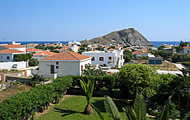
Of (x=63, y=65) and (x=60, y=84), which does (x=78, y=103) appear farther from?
(x=63, y=65)

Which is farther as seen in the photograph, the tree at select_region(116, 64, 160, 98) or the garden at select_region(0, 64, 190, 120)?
the tree at select_region(116, 64, 160, 98)

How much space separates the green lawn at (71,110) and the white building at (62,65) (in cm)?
858

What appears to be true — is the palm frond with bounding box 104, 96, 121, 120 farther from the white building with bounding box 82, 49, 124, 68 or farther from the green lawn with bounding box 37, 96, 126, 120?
the white building with bounding box 82, 49, 124, 68

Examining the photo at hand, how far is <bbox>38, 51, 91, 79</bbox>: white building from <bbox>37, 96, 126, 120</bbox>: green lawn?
8577 mm

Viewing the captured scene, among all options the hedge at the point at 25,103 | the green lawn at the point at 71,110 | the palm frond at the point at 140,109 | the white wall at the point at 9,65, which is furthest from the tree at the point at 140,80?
the white wall at the point at 9,65

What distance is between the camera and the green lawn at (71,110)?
14096 millimetres

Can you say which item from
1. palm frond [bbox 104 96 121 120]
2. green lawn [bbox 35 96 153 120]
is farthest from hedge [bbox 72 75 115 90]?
palm frond [bbox 104 96 121 120]

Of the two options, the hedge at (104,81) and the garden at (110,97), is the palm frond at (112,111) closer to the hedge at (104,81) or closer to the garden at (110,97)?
the garden at (110,97)

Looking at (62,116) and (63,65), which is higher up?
(63,65)

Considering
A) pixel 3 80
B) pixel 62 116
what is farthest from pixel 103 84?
pixel 3 80

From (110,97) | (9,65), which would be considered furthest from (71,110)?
(9,65)

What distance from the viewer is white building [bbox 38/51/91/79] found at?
2731cm

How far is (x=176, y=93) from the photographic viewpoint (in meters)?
16.3

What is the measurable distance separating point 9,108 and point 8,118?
0.61 meters
